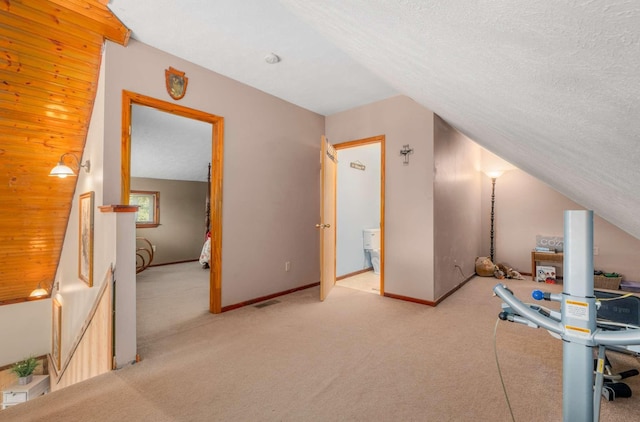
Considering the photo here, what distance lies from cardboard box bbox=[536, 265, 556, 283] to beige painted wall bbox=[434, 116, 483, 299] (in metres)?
0.96

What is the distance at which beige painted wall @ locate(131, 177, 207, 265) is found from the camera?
681cm

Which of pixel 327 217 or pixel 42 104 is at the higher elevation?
pixel 42 104

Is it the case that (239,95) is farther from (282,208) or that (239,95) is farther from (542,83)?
(542,83)

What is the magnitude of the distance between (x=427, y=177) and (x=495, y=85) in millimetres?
2844

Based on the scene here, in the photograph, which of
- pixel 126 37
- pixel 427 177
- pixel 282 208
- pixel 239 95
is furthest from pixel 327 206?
pixel 126 37

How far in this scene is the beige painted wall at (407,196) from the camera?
361cm

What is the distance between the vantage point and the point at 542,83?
67 centimetres

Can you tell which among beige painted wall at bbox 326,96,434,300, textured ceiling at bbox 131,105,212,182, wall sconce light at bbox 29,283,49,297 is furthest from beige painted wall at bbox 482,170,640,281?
wall sconce light at bbox 29,283,49,297

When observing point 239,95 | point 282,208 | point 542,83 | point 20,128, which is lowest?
point 282,208

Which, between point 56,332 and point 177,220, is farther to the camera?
point 177,220

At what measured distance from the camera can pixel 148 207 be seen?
689 centimetres

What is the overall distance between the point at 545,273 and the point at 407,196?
3.03 metres

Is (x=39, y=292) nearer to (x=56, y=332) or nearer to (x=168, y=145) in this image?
(x=56, y=332)

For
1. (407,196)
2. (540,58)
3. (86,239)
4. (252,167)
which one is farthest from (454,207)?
(86,239)
